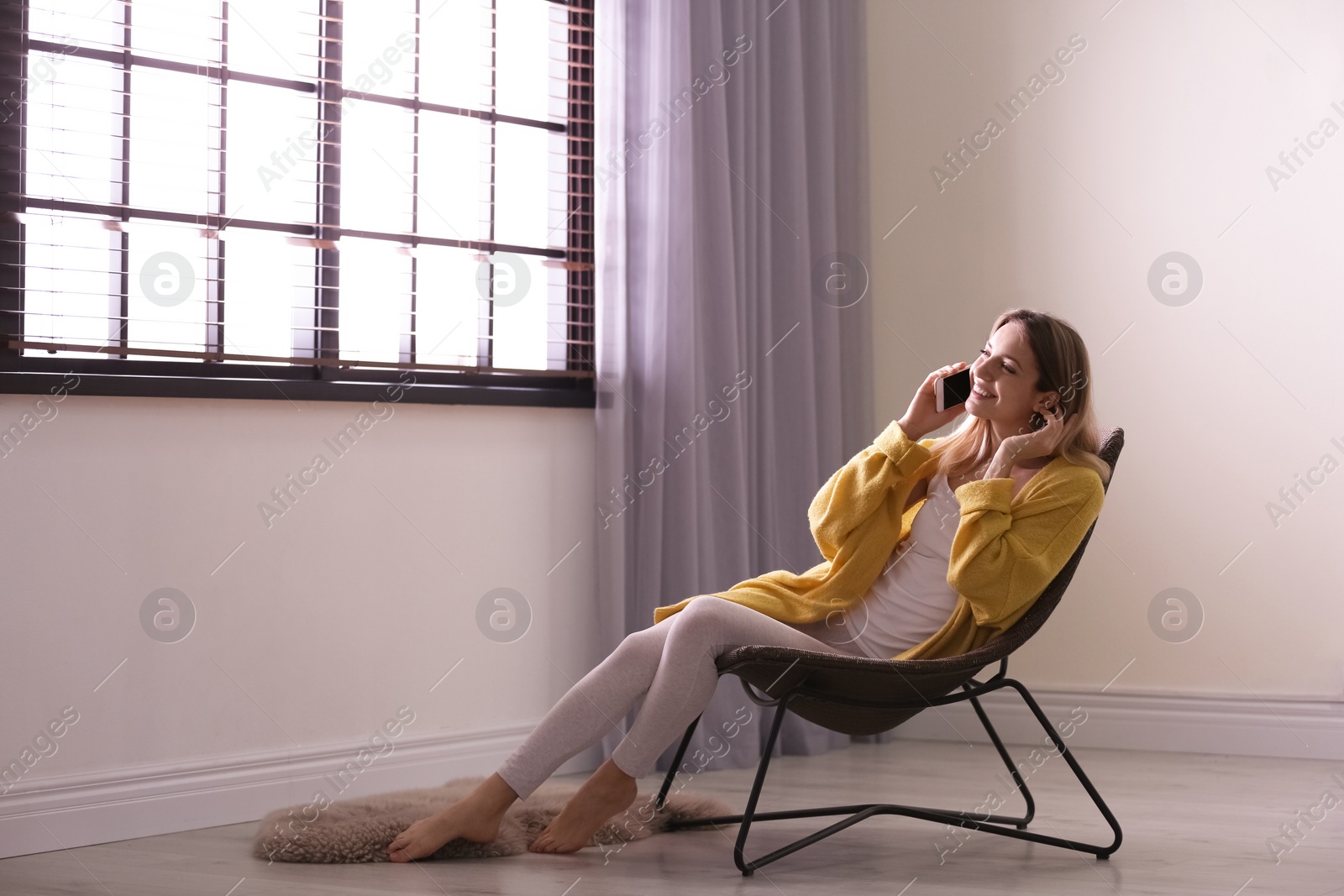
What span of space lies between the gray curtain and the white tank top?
862mm

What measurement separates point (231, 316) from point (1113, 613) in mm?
2422

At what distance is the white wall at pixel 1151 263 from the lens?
346cm

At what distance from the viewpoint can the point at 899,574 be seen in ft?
8.39

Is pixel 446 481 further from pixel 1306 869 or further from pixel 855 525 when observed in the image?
pixel 1306 869

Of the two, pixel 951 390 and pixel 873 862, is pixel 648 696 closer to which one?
pixel 873 862

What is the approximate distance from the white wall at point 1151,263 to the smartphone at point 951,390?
1.27 metres

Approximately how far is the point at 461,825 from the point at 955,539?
3.29ft

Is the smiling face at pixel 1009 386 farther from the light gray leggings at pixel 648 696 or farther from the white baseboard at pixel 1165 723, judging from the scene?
the white baseboard at pixel 1165 723

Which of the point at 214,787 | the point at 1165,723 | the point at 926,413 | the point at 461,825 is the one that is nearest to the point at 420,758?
the point at 214,787

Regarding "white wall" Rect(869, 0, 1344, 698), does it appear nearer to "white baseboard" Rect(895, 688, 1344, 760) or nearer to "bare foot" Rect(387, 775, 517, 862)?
"white baseboard" Rect(895, 688, 1344, 760)

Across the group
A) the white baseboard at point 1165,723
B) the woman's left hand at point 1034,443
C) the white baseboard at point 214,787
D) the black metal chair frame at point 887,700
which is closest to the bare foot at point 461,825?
the black metal chair frame at point 887,700

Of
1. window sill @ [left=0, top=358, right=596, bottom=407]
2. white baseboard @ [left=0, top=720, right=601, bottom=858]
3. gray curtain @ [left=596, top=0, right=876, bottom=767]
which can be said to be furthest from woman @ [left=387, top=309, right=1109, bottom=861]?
window sill @ [left=0, top=358, right=596, bottom=407]

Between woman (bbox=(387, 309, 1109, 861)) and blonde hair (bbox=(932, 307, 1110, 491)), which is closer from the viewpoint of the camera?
woman (bbox=(387, 309, 1109, 861))

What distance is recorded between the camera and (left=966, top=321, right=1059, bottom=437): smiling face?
2.48m
